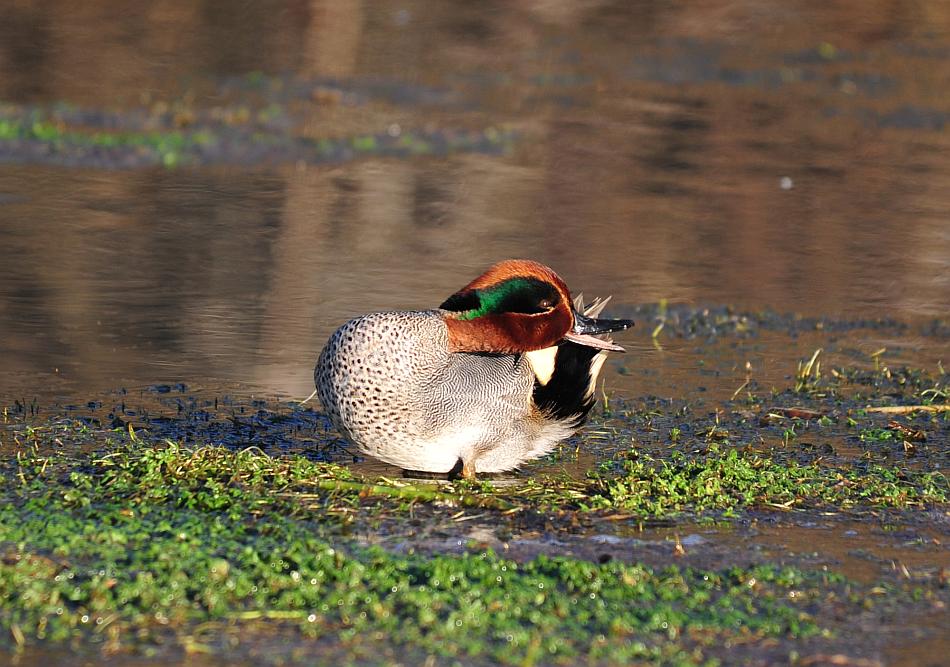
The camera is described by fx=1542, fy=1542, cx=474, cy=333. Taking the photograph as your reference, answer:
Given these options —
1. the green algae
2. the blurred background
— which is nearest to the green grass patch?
the green algae

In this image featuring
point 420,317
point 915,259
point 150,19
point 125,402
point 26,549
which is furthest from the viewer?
point 150,19

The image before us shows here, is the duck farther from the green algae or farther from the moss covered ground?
the green algae

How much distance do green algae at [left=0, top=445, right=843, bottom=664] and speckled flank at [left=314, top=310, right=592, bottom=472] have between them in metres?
0.39

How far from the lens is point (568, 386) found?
5.96 m

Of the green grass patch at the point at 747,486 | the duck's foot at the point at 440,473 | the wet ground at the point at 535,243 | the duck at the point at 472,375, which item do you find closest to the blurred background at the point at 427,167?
the wet ground at the point at 535,243

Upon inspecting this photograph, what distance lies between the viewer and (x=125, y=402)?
678cm

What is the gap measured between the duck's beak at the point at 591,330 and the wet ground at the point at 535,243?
51 centimetres

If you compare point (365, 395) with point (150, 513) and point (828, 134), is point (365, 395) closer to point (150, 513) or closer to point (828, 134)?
point (150, 513)

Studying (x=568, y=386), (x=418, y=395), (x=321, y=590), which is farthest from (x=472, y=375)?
(x=321, y=590)

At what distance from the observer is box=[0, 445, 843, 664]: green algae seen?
434 centimetres

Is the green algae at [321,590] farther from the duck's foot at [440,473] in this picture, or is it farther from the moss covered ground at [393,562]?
the duck's foot at [440,473]

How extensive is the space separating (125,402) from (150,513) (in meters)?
1.59

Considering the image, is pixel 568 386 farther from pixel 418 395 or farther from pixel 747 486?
pixel 747 486

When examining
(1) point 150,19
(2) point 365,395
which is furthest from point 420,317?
(1) point 150,19
